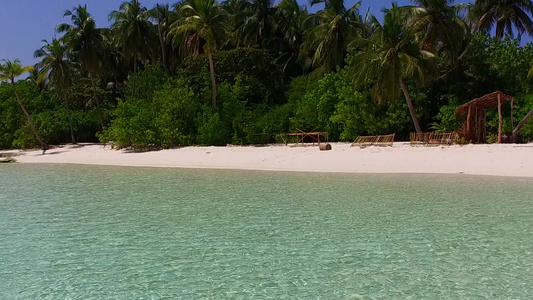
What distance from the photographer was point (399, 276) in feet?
16.4

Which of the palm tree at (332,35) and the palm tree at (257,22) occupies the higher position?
the palm tree at (257,22)

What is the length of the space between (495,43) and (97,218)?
91.5 feet

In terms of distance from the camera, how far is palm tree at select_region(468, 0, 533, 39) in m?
32.4

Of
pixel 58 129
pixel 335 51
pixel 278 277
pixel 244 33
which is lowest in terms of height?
pixel 278 277

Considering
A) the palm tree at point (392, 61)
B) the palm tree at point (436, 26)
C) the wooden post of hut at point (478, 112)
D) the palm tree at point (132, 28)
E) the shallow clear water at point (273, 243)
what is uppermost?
the palm tree at point (132, 28)

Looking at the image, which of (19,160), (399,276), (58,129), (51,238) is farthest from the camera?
(58,129)

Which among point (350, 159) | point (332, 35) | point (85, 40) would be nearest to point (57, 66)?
point (85, 40)

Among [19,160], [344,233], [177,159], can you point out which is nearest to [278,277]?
[344,233]

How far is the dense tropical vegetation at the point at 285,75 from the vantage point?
83.5 ft

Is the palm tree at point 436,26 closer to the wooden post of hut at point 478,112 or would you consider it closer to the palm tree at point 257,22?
the wooden post of hut at point 478,112

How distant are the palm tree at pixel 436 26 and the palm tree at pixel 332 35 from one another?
197 inches

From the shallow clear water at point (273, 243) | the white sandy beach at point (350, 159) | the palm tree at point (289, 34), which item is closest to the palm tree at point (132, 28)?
the palm tree at point (289, 34)

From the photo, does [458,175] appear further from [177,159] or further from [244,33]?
[244,33]

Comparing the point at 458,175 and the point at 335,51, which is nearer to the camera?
the point at 458,175
